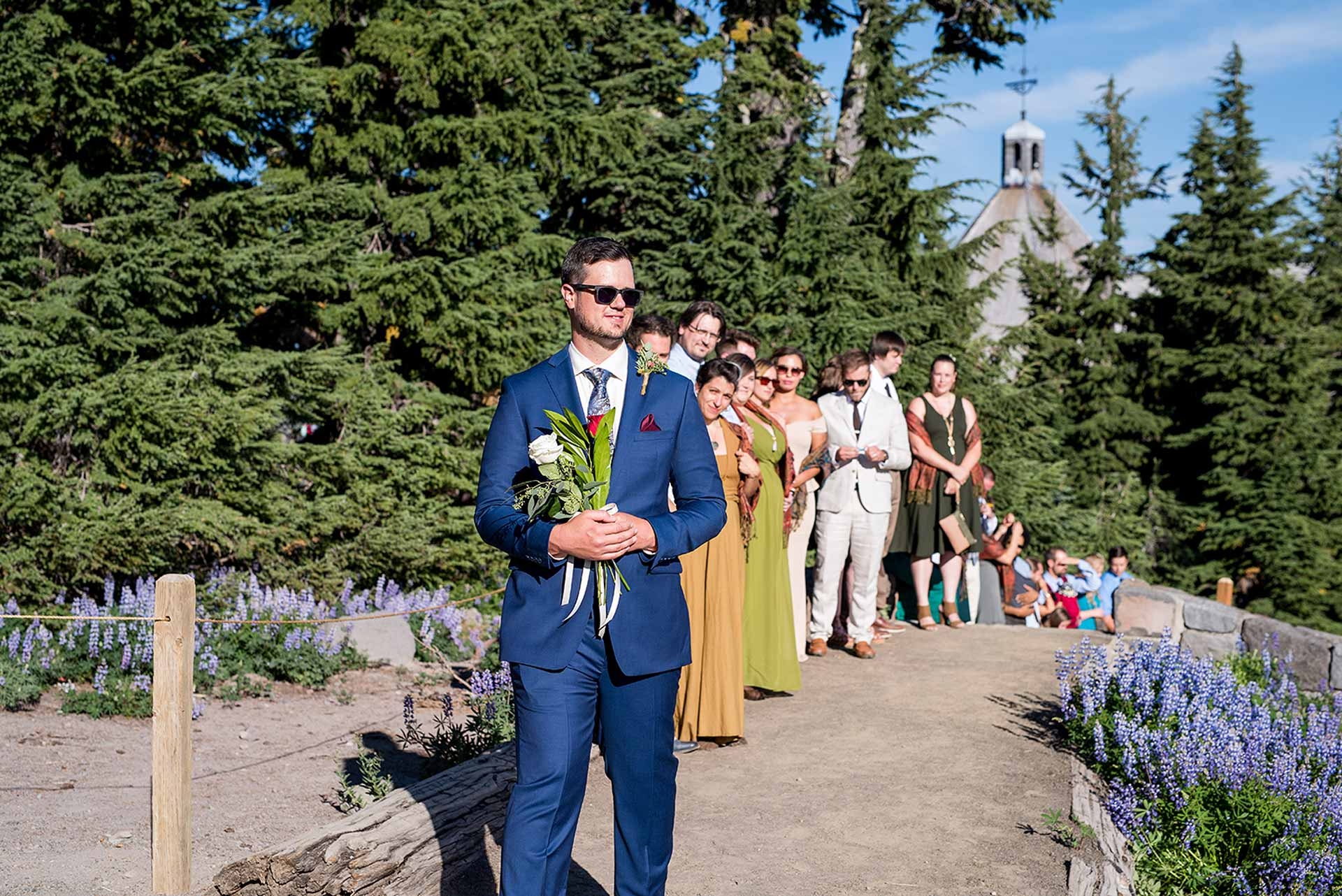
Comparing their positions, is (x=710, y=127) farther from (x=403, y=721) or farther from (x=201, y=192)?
(x=403, y=721)

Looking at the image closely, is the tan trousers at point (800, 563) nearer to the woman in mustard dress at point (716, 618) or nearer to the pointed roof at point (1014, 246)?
the woman in mustard dress at point (716, 618)

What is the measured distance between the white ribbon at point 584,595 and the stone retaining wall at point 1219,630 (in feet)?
28.3

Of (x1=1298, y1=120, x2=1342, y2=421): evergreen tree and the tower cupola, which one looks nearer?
(x1=1298, y1=120, x2=1342, y2=421): evergreen tree

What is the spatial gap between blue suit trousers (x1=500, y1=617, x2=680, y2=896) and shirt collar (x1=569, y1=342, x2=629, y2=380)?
2.20ft

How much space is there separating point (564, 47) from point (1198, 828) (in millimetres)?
10311

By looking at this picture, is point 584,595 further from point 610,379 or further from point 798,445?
point 798,445

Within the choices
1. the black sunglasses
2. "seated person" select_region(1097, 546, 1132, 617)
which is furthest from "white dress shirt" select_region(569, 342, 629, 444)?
"seated person" select_region(1097, 546, 1132, 617)

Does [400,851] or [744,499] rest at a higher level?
[744,499]

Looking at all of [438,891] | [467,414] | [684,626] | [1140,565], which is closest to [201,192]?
[467,414]

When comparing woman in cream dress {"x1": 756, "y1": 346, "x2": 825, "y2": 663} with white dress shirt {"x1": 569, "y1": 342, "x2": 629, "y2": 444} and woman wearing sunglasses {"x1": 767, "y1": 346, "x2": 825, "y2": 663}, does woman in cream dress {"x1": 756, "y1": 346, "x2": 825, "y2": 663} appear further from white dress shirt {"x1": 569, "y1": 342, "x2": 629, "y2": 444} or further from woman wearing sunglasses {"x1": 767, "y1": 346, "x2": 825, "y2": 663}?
white dress shirt {"x1": 569, "y1": 342, "x2": 629, "y2": 444}

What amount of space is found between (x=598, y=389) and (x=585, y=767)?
39.3 inches

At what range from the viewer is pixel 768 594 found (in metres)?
6.62

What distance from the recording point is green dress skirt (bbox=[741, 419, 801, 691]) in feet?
21.6

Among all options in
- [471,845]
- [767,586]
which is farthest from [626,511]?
[767,586]
